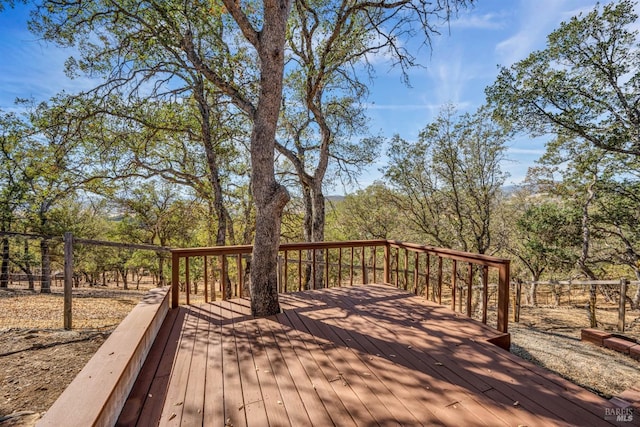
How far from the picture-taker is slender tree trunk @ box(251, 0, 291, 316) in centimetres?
291

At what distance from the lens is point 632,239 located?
850cm

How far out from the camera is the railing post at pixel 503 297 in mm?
2693

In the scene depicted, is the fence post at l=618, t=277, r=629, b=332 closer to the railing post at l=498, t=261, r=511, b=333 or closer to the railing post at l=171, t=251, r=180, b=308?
the railing post at l=498, t=261, r=511, b=333

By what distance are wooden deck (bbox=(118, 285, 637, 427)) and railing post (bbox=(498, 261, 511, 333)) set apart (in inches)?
5.9

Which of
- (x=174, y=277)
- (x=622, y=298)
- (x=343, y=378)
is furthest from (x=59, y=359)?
(x=622, y=298)

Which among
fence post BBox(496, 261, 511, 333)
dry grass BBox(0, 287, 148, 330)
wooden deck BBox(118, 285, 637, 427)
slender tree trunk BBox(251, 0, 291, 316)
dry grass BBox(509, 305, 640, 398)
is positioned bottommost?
dry grass BBox(509, 305, 640, 398)

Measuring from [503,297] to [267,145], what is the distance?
2.91 meters

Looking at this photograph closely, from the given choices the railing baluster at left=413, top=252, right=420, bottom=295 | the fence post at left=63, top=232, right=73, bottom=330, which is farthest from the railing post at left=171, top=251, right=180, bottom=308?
the railing baluster at left=413, top=252, right=420, bottom=295

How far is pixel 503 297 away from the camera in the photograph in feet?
8.93

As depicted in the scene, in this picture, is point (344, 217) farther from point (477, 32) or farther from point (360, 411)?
point (360, 411)

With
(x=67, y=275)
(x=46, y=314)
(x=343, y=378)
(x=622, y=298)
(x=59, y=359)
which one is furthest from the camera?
(x=622, y=298)

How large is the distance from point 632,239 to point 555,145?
149 inches

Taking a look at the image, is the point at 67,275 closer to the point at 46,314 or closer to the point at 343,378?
the point at 46,314

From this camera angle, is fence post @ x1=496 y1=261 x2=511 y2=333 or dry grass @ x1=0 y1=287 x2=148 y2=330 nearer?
fence post @ x1=496 y1=261 x2=511 y2=333
